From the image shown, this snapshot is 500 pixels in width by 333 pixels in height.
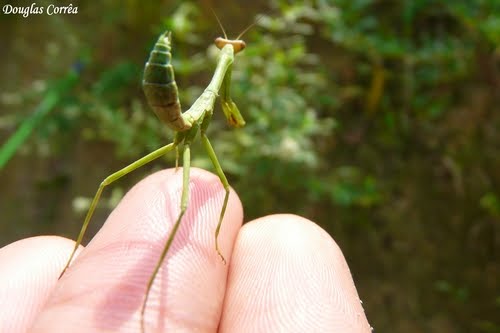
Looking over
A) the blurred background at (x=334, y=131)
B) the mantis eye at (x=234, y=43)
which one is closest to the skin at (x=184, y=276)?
the mantis eye at (x=234, y=43)

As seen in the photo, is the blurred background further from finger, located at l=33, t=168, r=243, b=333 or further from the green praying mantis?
finger, located at l=33, t=168, r=243, b=333

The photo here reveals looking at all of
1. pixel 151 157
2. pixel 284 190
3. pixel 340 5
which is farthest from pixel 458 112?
pixel 151 157

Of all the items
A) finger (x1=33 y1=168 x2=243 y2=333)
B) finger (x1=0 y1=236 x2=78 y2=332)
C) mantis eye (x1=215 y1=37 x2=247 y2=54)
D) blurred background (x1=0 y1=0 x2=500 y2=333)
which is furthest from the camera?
blurred background (x1=0 y1=0 x2=500 y2=333)

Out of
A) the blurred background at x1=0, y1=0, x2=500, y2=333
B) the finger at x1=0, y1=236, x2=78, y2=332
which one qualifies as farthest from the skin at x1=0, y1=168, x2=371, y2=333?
the blurred background at x1=0, y1=0, x2=500, y2=333

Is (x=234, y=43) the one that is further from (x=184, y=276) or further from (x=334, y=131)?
(x=334, y=131)

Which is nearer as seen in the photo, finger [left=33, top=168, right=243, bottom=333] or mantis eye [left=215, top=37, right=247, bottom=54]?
finger [left=33, top=168, right=243, bottom=333]

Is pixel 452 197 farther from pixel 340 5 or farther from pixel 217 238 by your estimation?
pixel 217 238

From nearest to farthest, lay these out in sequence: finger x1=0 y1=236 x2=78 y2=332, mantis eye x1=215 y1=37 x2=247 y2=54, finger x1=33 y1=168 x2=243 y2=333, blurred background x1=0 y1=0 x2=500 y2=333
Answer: finger x1=33 y1=168 x2=243 y2=333 < finger x1=0 y1=236 x2=78 y2=332 < mantis eye x1=215 y1=37 x2=247 y2=54 < blurred background x1=0 y1=0 x2=500 y2=333
